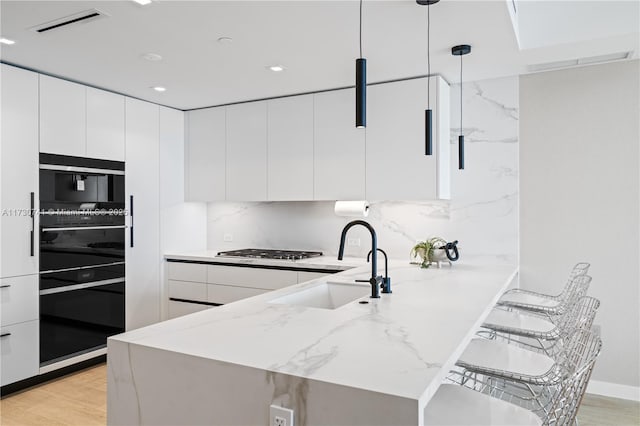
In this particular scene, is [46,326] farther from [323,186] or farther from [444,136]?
[444,136]

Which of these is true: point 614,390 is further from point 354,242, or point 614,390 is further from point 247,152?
point 247,152

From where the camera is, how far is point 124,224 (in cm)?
408

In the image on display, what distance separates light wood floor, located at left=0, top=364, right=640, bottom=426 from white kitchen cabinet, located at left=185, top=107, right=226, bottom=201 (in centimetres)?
204

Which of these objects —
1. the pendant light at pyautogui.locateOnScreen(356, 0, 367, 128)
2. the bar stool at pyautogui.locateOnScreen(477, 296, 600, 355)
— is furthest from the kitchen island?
the pendant light at pyautogui.locateOnScreen(356, 0, 367, 128)

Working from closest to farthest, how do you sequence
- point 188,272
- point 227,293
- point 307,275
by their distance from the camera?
1. point 307,275
2. point 227,293
3. point 188,272

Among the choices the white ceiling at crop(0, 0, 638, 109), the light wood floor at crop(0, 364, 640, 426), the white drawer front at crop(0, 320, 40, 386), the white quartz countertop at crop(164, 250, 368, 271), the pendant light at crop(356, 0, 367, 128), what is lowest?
the light wood floor at crop(0, 364, 640, 426)

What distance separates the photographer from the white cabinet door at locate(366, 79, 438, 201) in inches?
141

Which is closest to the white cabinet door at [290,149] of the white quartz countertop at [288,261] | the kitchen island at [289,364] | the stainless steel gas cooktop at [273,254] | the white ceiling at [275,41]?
the white ceiling at [275,41]

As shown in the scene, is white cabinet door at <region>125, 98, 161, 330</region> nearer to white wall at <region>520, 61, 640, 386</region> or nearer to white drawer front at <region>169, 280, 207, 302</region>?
white drawer front at <region>169, 280, 207, 302</region>

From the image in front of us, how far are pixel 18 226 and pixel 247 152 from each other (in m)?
2.03

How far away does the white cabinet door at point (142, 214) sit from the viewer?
4.14 meters

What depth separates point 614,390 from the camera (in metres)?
3.26

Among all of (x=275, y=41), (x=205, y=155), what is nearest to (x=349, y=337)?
(x=275, y=41)

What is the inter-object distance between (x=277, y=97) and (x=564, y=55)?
2.42 metres
